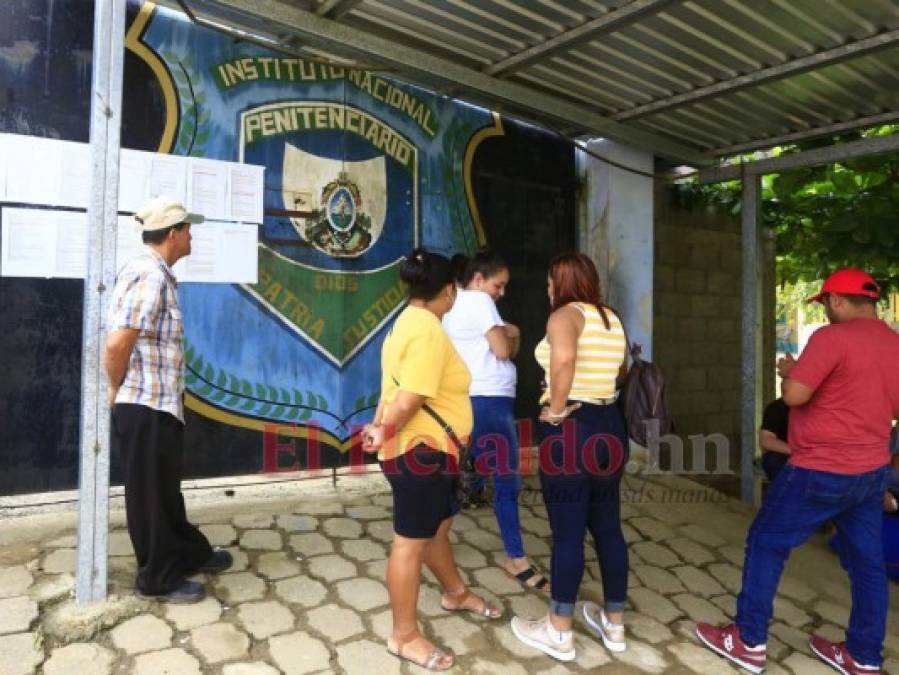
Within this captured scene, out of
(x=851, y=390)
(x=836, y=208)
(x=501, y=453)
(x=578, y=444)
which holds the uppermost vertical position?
(x=836, y=208)

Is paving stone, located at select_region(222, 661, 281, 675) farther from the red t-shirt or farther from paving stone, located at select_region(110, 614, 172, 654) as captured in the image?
the red t-shirt

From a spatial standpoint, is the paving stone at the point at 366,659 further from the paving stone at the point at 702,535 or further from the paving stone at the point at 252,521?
the paving stone at the point at 702,535

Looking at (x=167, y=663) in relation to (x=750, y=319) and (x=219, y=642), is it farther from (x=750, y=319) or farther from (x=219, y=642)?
(x=750, y=319)

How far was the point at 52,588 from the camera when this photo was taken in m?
2.88

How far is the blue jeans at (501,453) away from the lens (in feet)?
10.8

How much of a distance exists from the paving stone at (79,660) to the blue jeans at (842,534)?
8.18 feet

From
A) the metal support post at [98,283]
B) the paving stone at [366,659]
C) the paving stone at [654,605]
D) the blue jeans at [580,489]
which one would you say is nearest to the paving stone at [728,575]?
the paving stone at [654,605]

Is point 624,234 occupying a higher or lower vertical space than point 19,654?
higher

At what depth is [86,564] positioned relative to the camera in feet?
9.03

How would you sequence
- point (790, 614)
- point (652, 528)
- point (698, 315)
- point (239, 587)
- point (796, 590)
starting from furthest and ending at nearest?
point (698, 315) < point (652, 528) < point (796, 590) < point (790, 614) < point (239, 587)

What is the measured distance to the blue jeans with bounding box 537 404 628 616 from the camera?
2660 millimetres

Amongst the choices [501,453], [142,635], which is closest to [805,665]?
[501,453]

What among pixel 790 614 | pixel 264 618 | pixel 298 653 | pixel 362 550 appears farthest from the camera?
pixel 362 550

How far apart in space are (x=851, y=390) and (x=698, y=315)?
13.7 ft
